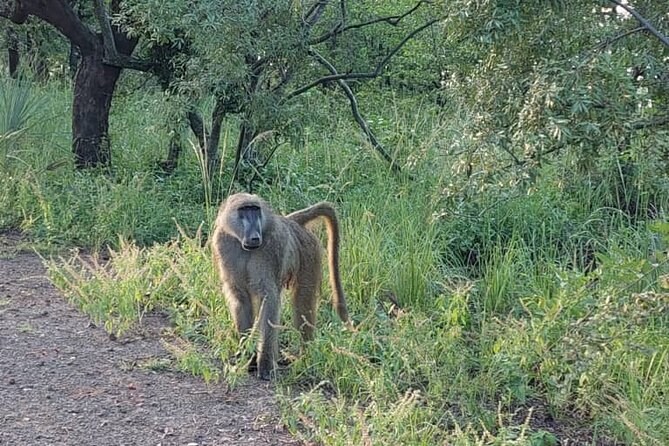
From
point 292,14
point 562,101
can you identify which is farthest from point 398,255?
point 562,101

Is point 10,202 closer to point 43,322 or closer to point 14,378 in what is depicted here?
point 43,322

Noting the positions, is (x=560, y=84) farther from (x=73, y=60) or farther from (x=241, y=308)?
(x=73, y=60)

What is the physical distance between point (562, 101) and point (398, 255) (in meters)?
2.49

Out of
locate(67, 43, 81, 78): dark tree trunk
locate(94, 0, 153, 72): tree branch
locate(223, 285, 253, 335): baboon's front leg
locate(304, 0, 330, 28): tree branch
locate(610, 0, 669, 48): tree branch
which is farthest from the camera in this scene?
locate(67, 43, 81, 78): dark tree trunk

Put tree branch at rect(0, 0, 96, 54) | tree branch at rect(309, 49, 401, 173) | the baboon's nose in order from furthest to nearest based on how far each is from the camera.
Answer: tree branch at rect(0, 0, 96, 54) → tree branch at rect(309, 49, 401, 173) → the baboon's nose

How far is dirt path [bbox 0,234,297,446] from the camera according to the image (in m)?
3.68

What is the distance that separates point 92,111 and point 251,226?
4.07 metres

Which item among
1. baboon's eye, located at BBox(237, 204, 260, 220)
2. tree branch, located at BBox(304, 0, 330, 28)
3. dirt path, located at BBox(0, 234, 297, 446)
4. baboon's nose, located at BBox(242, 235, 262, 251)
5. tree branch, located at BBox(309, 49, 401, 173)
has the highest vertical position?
tree branch, located at BBox(304, 0, 330, 28)

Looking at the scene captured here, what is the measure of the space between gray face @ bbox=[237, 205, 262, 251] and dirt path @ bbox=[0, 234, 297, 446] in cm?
66

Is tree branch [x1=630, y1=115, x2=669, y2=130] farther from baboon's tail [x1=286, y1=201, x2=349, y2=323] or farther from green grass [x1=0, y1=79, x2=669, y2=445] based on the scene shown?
baboon's tail [x1=286, y1=201, x2=349, y2=323]

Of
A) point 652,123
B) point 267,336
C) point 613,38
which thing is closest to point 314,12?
point 267,336

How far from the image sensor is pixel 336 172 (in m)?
7.68

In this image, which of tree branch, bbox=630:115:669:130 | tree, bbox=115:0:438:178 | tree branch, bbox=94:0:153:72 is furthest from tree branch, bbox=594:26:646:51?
tree branch, bbox=94:0:153:72

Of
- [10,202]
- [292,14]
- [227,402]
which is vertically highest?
[292,14]
